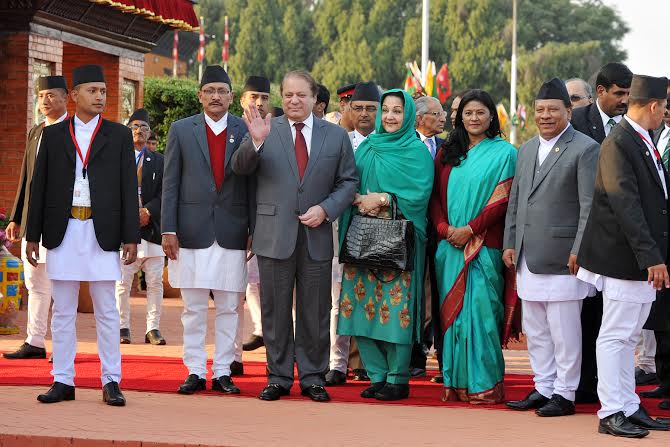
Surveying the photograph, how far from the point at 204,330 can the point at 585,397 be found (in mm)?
2589

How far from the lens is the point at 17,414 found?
25.0 ft

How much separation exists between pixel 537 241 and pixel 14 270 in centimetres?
594

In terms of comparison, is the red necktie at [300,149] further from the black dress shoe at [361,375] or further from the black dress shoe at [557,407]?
the black dress shoe at [557,407]

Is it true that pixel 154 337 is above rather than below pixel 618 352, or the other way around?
below

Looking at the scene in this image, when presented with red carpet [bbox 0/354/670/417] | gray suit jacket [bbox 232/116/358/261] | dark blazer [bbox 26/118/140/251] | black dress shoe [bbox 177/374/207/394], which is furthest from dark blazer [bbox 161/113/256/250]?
red carpet [bbox 0/354/670/417]

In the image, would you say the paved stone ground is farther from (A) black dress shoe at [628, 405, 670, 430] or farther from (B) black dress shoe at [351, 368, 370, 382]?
(B) black dress shoe at [351, 368, 370, 382]

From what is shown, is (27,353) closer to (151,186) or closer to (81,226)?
(151,186)

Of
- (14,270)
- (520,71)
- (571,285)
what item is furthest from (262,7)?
(571,285)

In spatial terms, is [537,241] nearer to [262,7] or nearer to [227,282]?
[227,282]

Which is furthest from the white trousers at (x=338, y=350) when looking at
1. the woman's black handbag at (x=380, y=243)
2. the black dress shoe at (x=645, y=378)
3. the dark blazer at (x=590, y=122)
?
the black dress shoe at (x=645, y=378)

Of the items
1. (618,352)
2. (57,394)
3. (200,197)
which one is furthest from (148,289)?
(618,352)

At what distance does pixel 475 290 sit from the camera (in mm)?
8570

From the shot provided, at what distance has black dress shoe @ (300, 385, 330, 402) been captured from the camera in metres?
8.48

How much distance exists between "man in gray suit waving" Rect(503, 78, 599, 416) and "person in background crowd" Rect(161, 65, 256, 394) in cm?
181
